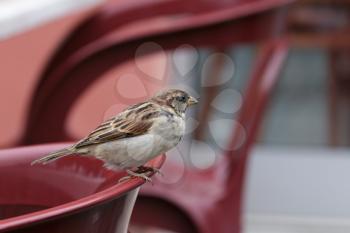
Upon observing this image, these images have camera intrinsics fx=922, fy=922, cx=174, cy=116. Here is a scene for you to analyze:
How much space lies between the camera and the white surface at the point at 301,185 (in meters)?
2.88

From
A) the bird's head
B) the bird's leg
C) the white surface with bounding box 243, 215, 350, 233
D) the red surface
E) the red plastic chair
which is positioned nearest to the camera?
the red plastic chair

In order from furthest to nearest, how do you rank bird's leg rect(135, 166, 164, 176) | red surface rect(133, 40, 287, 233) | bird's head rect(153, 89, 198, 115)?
red surface rect(133, 40, 287, 233) → bird's head rect(153, 89, 198, 115) → bird's leg rect(135, 166, 164, 176)

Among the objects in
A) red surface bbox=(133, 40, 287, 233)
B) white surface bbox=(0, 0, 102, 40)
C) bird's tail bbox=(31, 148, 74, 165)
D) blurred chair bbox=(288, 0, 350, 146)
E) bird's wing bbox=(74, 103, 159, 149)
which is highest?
blurred chair bbox=(288, 0, 350, 146)

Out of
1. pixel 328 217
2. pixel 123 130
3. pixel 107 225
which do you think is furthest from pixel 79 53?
pixel 328 217

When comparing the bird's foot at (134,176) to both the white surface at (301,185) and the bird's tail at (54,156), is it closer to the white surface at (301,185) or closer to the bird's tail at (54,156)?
the bird's tail at (54,156)

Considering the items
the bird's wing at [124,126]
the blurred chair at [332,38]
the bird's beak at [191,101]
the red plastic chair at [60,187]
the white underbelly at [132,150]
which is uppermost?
the blurred chair at [332,38]

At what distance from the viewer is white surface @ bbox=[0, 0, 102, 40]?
1632mm

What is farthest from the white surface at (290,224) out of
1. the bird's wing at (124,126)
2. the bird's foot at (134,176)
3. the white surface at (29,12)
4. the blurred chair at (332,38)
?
the bird's foot at (134,176)

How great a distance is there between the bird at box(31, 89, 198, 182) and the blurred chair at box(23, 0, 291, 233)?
0.68 metres

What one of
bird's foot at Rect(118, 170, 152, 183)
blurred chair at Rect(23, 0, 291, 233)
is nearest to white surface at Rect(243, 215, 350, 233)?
blurred chair at Rect(23, 0, 291, 233)

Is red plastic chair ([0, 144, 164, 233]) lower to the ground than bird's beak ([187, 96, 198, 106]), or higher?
lower

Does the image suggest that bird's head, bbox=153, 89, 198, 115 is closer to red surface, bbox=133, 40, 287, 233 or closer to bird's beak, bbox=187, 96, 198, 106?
bird's beak, bbox=187, 96, 198, 106

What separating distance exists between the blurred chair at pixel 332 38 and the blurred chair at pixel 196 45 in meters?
1.17

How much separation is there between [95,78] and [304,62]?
5.03ft
